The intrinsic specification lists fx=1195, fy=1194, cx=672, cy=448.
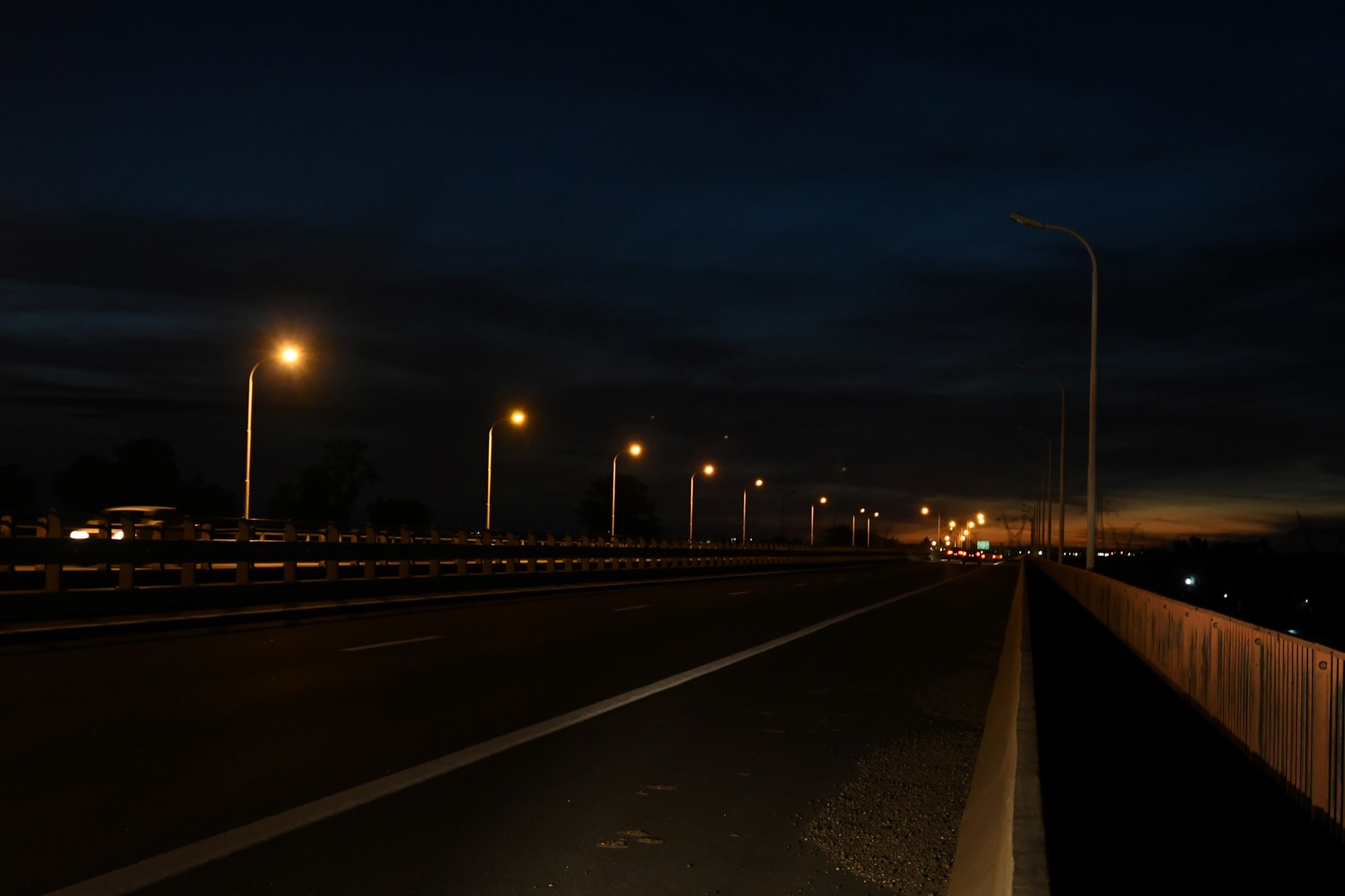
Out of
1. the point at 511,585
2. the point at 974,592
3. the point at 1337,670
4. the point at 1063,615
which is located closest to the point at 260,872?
the point at 1337,670

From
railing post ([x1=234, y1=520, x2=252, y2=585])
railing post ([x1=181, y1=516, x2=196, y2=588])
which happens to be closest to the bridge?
railing post ([x1=181, y1=516, x2=196, y2=588])

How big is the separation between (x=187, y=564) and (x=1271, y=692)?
1552 centimetres

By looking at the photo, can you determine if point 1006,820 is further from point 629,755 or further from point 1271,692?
point 1271,692

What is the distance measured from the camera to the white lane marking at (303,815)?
5.59 meters

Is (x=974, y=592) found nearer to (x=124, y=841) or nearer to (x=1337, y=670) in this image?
(x=1337, y=670)

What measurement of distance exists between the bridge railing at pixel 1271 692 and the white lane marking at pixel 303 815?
5.40 metres

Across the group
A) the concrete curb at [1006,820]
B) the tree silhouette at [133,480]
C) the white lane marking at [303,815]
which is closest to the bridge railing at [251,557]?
the white lane marking at [303,815]

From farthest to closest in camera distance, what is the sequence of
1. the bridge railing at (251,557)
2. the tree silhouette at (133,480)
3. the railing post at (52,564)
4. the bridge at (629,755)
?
the tree silhouette at (133,480) → the bridge railing at (251,557) → the railing post at (52,564) → the bridge at (629,755)

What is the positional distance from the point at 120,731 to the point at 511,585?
832 inches

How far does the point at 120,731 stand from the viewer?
9195mm

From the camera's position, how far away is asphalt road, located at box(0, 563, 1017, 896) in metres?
5.99

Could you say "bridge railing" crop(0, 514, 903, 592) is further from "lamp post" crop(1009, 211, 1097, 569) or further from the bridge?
"lamp post" crop(1009, 211, 1097, 569)

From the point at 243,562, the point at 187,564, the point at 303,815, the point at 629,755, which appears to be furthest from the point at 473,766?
the point at 243,562

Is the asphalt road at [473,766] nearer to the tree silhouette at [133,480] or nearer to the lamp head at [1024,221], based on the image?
the lamp head at [1024,221]
